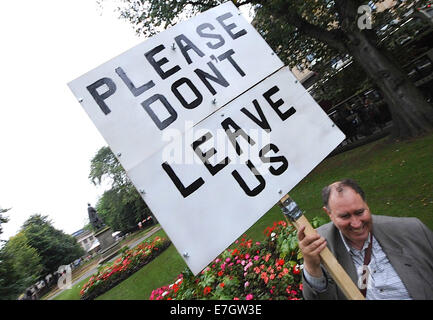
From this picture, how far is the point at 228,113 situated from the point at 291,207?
740 millimetres

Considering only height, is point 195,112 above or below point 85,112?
below

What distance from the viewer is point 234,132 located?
5.70 feet

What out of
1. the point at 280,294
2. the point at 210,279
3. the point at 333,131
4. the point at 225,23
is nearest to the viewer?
the point at 333,131

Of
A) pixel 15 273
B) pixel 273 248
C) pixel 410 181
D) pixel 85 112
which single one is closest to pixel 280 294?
pixel 273 248

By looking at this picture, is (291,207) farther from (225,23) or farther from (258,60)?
(225,23)

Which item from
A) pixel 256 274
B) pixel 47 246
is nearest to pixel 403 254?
pixel 256 274

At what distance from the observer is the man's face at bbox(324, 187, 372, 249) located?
6.51 ft

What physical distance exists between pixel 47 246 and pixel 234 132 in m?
46.7

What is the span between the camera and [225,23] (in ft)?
6.76

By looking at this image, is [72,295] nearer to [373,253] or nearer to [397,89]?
[373,253]

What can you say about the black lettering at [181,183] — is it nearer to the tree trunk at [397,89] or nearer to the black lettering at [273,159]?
the black lettering at [273,159]

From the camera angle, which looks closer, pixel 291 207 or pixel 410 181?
pixel 291 207

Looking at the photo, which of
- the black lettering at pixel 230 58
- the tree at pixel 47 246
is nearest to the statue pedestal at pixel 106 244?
the black lettering at pixel 230 58
